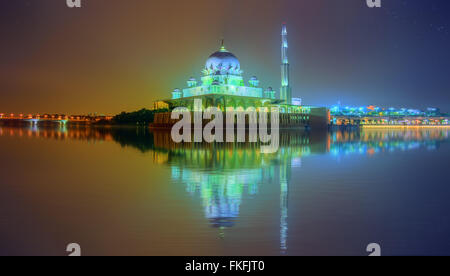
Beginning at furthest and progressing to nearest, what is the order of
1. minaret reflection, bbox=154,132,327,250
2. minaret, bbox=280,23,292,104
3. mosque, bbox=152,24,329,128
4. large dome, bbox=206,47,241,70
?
minaret, bbox=280,23,292,104 → large dome, bbox=206,47,241,70 → mosque, bbox=152,24,329,128 → minaret reflection, bbox=154,132,327,250

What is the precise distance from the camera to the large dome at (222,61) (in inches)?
2062

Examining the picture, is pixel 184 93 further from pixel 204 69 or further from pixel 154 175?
pixel 154 175

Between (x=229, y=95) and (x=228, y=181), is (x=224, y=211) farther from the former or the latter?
(x=229, y=95)

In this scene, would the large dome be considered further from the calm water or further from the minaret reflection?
the calm water

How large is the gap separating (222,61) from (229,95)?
743 cm

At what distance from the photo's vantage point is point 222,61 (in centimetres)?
5253

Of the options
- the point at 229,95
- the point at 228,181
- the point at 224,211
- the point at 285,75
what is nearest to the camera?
the point at 224,211

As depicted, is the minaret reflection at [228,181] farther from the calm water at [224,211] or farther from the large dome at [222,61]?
the large dome at [222,61]

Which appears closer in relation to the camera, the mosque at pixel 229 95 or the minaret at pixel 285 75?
the mosque at pixel 229 95

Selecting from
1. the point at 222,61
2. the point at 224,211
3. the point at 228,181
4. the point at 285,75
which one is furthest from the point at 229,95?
the point at 224,211

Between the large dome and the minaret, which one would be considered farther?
the minaret

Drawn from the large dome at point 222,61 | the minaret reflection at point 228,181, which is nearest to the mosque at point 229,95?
the large dome at point 222,61

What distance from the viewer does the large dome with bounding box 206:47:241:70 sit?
172 ft

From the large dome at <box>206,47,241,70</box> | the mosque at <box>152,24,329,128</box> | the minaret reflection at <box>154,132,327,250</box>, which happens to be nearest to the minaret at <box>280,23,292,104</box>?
the mosque at <box>152,24,329,128</box>
